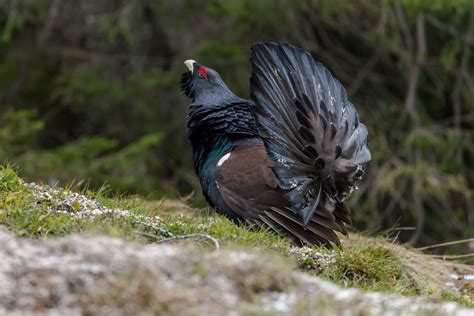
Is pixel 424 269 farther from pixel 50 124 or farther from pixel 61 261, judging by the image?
pixel 50 124

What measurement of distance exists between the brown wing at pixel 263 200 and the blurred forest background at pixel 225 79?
518 centimetres

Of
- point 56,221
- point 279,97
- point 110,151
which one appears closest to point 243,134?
point 279,97

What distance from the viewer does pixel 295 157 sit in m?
6.92

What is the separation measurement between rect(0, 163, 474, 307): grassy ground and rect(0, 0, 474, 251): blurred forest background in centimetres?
585

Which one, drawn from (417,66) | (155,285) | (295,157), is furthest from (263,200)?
(417,66)

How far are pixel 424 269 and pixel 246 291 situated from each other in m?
3.21

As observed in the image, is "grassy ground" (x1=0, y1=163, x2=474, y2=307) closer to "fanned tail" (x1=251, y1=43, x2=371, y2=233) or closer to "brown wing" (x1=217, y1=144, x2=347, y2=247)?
"brown wing" (x1=217, y1=144, x2=347, y2=247)

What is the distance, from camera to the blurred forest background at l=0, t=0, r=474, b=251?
42.8 feet

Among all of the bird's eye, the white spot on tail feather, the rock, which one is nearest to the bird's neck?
the white spot on tail feather

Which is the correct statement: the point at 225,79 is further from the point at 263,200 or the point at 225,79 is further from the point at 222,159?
the point at 263,200

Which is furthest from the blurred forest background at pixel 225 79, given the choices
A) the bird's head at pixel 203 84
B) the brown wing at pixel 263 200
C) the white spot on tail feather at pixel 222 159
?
the brown wing at pixel 263 200

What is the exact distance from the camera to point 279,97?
6.94 meters

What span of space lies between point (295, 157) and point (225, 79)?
766cm

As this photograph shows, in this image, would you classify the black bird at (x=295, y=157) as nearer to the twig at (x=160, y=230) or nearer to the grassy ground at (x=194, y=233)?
the grassy ground at (x=194, y=233)
